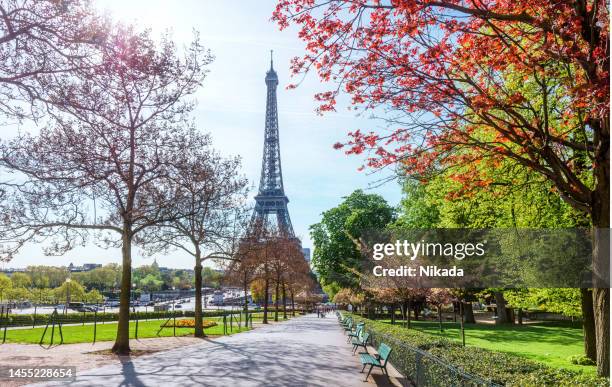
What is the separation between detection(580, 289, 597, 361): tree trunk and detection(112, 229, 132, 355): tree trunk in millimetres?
16813

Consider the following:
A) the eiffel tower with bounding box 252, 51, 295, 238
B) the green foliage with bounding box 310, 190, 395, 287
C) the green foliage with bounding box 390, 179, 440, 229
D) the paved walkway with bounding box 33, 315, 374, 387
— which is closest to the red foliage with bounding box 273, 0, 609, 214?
the paved walkway with bounding box 33, 315, 374, 387

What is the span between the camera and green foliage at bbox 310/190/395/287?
53.1m

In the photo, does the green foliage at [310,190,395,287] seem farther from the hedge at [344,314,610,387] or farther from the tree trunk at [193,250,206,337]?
the hedge at [344,314,610,387]

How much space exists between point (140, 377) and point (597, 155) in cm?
1120

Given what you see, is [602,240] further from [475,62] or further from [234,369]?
[234,369]

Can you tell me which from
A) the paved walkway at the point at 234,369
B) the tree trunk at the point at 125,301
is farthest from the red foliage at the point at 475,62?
the tree trunk at the point at 125,301

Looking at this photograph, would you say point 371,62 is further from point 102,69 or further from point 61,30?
point 61,30

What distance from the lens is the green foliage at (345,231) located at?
5306cm

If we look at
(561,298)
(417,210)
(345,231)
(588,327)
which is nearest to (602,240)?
(588,327)

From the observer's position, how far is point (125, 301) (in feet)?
60.1

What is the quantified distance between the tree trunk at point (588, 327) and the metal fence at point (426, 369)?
8254mm

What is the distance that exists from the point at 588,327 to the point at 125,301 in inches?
685

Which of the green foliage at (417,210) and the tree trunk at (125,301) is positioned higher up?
the green foliage at (417,210)

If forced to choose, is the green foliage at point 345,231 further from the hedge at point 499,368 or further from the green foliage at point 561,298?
the hedge at point 499,368
